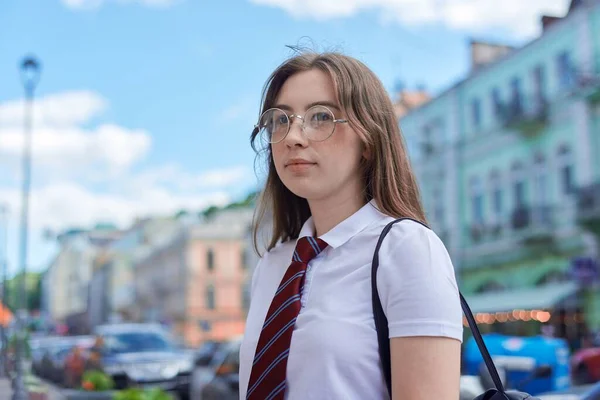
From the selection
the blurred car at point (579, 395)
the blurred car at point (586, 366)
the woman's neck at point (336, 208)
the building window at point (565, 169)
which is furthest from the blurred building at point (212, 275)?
the woman's neck at point (336, 208)

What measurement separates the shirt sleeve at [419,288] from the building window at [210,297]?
2703 inches

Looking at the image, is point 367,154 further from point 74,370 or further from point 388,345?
point 74,370

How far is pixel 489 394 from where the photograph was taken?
1.78m

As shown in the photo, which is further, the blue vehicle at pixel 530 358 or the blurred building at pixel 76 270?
the blurred building at pixel 76 270

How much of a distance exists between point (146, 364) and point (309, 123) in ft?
41.3

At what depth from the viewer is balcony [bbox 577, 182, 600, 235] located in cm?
2362

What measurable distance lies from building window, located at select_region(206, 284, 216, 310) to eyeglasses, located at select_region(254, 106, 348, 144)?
68.4 m

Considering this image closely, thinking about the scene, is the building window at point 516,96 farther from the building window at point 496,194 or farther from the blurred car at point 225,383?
the blurred car at point 225,383

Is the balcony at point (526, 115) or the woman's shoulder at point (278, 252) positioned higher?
the balcony at point (526, 115)

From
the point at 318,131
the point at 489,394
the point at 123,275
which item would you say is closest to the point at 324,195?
the point at 318,131

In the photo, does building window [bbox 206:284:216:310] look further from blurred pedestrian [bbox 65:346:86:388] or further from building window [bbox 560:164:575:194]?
blurred pedestrian [bbox 65:346:86:388]

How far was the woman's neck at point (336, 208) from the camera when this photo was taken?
6.56 ft

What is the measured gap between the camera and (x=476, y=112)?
104 ft

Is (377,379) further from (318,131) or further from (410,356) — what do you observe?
(318,131)
